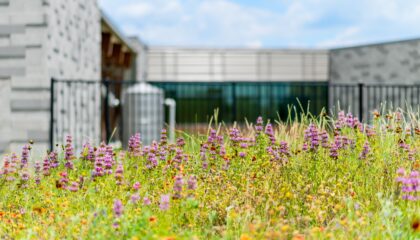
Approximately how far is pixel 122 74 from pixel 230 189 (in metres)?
17.7

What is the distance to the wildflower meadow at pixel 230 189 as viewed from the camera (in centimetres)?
391

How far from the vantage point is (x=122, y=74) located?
2200 cm

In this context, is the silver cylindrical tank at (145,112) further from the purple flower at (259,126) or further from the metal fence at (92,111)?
the purple flower at (259,126)

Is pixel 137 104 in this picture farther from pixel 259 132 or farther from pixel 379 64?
pixel 259 132

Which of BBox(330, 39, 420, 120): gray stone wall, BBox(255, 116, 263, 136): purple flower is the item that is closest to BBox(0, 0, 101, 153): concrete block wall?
BBox(255, 116, 263, 136): purple flower

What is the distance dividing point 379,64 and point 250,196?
17167mm

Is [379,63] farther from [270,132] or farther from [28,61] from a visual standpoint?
[270,132]

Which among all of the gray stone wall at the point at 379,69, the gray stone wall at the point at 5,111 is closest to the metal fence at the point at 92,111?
the gray stone wall at the point at 5,111

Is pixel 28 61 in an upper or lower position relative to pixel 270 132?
upper

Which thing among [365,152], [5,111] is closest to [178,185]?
[365,152]

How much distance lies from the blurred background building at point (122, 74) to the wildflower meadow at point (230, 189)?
8.07 ft

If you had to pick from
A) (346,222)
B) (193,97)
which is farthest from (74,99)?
(193,97)

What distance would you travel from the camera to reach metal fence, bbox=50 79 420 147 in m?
10.0

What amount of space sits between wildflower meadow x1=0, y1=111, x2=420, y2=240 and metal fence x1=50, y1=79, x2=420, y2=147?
24.8 inches
